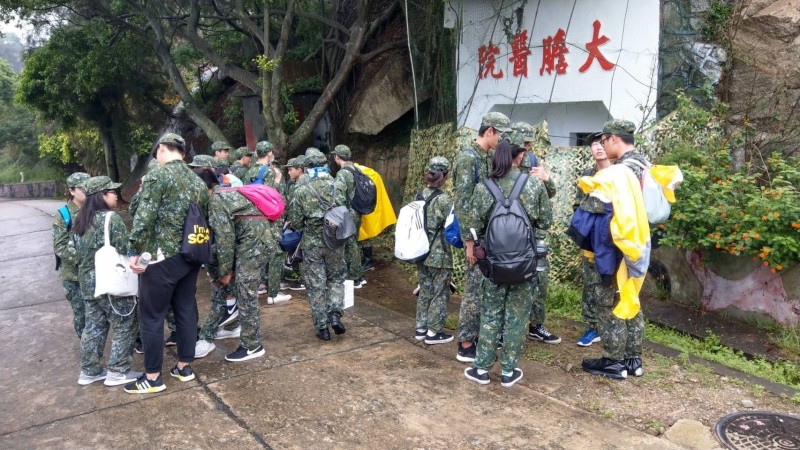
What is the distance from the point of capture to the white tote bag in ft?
13.1

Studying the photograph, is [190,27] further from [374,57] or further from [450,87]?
[450,87]

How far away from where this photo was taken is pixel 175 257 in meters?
4.05

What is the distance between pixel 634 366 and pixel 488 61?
5048mm

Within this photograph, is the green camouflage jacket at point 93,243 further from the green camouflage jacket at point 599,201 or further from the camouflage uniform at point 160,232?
the green camouflage jacket at point 599,201

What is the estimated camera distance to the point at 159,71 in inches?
572

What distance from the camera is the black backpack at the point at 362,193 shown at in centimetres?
682

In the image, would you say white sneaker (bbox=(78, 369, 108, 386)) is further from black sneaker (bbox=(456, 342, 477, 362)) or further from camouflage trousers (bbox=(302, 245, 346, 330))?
black sneaker (bbox=(456, 342, 477, 362))

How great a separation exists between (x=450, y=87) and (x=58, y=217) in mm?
5833

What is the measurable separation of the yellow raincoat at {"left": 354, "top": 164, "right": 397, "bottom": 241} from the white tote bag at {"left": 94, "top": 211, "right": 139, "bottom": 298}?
11.4 feet

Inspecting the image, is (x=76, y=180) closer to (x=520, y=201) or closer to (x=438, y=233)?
(x=438, y=233)

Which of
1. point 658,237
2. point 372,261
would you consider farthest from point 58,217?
point 658,237

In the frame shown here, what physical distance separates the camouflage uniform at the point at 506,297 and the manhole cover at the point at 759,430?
50.9 inches

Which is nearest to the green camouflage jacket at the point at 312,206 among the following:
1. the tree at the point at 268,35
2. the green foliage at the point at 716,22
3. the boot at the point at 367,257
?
the boot at the point at 367,257

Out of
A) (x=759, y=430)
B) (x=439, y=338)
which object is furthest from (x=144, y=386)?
(x=759, y=430)
